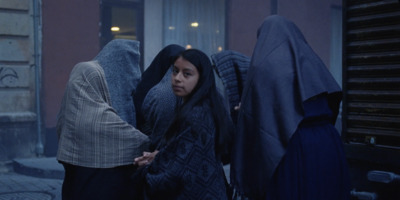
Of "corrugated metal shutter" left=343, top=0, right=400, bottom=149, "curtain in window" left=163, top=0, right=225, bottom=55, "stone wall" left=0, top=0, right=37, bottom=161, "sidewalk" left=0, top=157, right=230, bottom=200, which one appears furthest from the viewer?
"curtain in window" left=163, top=0, right=225, bottom=55

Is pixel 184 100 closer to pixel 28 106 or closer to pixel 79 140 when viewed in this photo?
pixel 79 140

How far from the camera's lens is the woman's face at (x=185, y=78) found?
3.06 m

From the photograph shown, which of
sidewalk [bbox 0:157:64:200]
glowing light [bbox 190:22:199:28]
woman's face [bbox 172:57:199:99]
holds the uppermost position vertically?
glowing light [bbox 190:22:199:28]

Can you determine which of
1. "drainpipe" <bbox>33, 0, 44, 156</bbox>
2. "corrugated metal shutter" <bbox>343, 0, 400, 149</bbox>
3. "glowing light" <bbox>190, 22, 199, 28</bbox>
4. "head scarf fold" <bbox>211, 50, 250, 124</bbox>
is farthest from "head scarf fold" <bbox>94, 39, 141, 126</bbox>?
"glowing light" <bbox>190, 22, 199, 28</bbox>

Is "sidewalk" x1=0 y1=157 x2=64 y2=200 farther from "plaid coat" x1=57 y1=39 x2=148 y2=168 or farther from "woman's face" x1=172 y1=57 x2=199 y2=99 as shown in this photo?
"woman's face" x1=172 y1=57 x2=199 y2=99

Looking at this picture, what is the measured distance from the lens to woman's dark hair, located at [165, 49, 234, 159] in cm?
305

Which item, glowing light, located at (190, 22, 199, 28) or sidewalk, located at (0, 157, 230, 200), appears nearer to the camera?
sidewalk, located at (0, 157, 230, 200)

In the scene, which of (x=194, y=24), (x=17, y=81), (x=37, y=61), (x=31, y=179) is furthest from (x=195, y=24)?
(x=31, y=179)

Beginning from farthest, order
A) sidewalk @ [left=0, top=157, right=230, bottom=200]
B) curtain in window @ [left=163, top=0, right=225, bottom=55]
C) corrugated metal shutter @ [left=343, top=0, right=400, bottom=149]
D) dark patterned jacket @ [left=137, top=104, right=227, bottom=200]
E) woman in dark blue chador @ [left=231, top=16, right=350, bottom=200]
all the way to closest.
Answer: curtain in window @ [left=163, top=0, right=225, bottom=55] < sidewalk @ [left=0, top=157, right=230, bottom=200] < corrugated metal shutter @ [left=343, top=0, right=400, bottom=149] < dark patterned jacket @ [left=137, top=104, right=227, bottom=200] < woman in dark blue chador @ [left=231, top=16, right=350, bottom=200]

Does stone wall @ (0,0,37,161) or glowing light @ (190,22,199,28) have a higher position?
→ glowing light @ (190,22,199,28)

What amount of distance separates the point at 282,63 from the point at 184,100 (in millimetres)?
704

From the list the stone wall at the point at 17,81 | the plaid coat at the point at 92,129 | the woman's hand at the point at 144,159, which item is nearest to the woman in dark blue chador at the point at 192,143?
the woman's hand at the point at 144,159

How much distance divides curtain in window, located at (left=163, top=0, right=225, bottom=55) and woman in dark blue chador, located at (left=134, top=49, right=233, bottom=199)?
8.51 m

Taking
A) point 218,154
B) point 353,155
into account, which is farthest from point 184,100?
point 353,155
